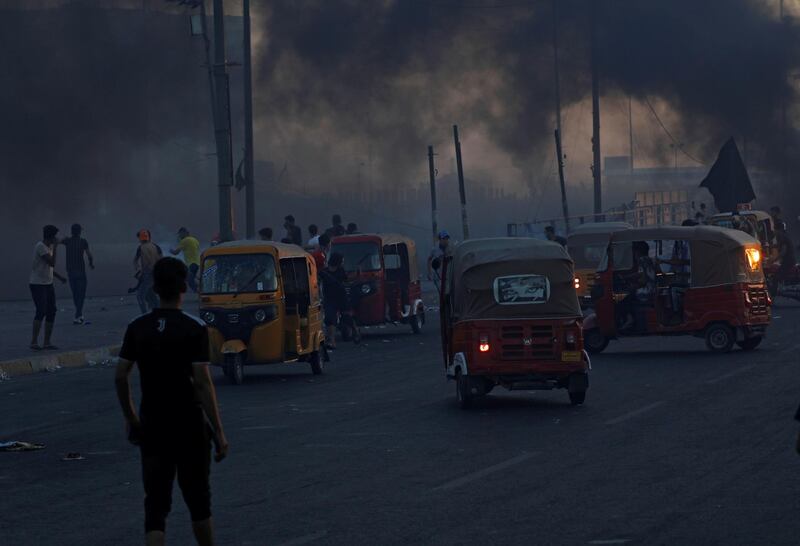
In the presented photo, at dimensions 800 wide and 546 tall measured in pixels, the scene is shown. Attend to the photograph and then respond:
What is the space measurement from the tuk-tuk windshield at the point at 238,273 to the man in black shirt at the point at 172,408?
11691 mm

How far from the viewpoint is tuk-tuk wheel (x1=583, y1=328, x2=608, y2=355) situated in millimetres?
21578

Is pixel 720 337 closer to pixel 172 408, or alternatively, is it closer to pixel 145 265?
pixel 145 265

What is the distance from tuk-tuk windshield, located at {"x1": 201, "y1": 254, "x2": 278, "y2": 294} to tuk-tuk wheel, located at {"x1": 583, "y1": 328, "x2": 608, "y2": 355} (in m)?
5.56

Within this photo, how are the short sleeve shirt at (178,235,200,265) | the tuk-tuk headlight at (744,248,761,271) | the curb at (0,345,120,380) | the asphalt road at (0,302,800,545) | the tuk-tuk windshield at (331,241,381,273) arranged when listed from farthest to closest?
the short sleeve shirt at (178,235,200,265), the tuk-tuk windshield at (331,241,381,273), the tuk-tuk headlight at (744,248,761,271), the curb at (0,345,120,380), the asphalt road at (0,302,800,545)

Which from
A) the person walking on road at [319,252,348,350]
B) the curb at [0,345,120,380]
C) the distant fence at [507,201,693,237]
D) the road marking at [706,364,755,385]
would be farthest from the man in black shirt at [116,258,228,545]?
the distant fence at [507,201,693,237]

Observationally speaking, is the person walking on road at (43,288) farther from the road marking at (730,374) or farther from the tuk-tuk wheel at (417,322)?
the road marking at (730,374)

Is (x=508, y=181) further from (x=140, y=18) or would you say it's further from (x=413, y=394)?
(x=413, y=394)

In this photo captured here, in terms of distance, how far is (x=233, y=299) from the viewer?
18.1 m

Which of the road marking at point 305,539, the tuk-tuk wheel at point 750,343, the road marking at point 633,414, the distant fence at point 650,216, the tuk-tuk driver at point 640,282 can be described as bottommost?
the road marking at point 305,539

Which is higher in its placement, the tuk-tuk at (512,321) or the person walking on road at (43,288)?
the person walking on road at (43,288)

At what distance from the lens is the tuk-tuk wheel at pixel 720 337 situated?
68.0 ft

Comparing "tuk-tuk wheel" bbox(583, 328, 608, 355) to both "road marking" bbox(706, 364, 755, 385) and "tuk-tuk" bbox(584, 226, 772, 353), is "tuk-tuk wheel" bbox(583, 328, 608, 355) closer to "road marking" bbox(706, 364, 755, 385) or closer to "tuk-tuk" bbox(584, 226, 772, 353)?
"tuk-tuk" bbox(584, 226, 772, 353)

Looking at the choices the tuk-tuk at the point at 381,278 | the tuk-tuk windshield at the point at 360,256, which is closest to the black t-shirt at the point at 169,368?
the tuk-tuk at the point at 381,278

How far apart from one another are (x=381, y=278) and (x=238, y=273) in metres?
7.50
